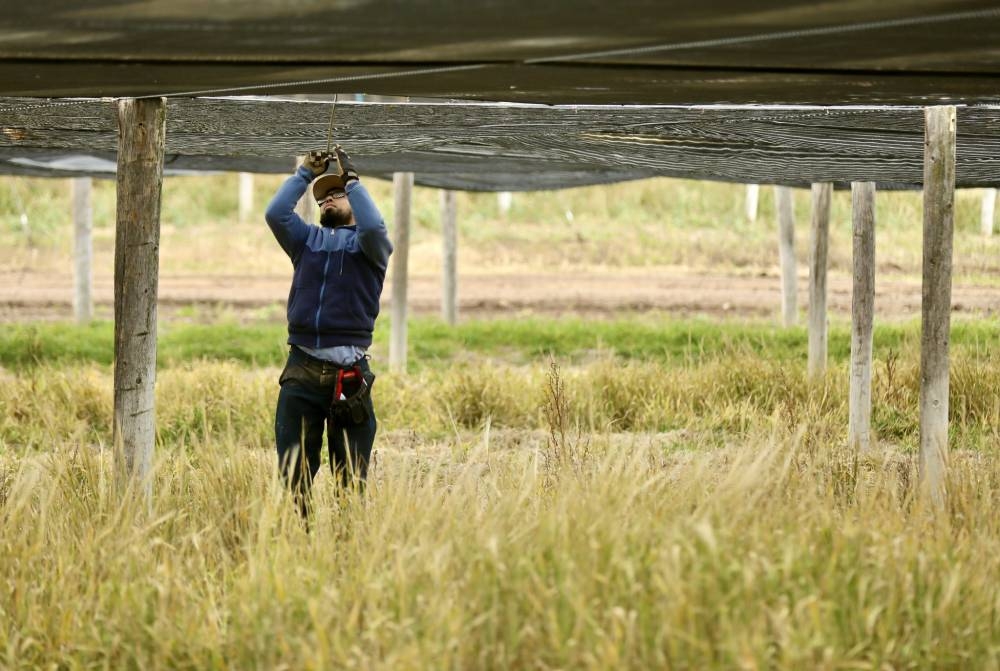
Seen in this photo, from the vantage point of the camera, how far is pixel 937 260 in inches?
228

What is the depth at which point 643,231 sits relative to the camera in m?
26.9

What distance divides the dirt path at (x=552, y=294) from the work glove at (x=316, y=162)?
40.5 ft

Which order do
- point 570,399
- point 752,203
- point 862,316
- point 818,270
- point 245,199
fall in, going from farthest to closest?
point 245,199 → point 752,203 → point 818,270 → point 570,399 → point 862,316

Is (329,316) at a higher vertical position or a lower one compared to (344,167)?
lower

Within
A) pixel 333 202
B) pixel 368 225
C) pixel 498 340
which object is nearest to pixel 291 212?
pixel 333 202

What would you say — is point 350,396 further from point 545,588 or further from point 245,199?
point 245,199

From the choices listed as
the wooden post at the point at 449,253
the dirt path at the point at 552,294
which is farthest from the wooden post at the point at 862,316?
the dirt path at the point at 552,294

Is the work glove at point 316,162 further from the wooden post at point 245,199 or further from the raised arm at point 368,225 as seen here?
the wooden post at point 245,199

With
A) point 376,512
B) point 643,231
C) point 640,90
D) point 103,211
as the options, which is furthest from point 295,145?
point 103,211

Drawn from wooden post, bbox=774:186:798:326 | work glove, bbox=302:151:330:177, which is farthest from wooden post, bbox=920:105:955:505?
wooden post, bbox=774:186:798:326

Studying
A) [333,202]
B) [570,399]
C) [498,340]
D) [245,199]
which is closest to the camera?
[333,202]

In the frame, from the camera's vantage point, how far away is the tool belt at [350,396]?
199 inches

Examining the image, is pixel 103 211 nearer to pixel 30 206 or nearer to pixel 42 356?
pixel 30 206

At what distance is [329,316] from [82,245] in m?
11.0
